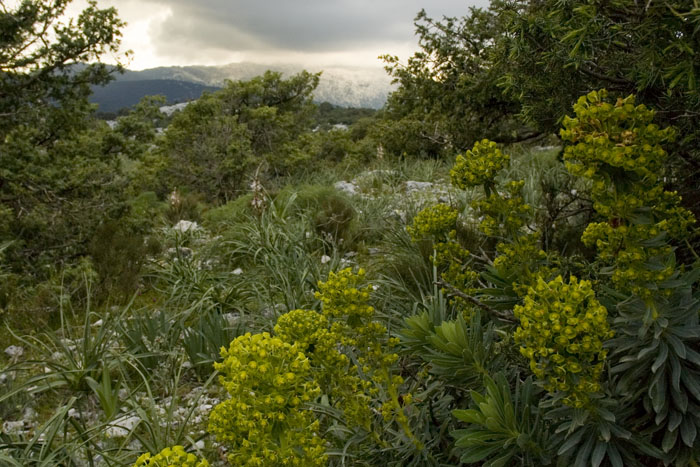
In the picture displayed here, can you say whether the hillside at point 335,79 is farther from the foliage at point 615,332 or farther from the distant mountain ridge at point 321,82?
the foliage at point 615,332

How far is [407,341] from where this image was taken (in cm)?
185

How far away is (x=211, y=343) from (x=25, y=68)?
3.78m

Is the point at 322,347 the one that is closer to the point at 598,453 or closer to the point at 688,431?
the point at 598,453

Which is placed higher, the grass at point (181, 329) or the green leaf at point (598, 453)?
the green leaf at point (598, 453)

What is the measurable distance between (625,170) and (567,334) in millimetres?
447

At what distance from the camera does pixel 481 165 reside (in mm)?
1644

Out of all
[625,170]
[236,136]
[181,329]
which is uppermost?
[236,136]

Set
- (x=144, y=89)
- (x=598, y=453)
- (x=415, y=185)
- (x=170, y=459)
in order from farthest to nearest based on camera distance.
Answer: (x=144, y=89)
(x=415, y=185)
(x=598, y=453)
(x=170, y=459)

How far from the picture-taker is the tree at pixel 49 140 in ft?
15.9

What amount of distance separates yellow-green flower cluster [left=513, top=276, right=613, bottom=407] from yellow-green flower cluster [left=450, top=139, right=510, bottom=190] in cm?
51

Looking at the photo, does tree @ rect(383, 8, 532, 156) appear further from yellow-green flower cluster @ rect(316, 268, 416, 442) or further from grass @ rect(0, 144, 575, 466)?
yellow-green flower cluster @ rect(316, 268, 416, 442)

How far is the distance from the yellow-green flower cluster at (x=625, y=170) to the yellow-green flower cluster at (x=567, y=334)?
17cm

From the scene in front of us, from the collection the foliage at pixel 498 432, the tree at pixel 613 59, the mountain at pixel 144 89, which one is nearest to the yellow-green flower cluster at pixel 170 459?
the foliage at pixel 498 432

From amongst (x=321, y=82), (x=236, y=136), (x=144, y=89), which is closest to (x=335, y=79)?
(x=321, y=82)
